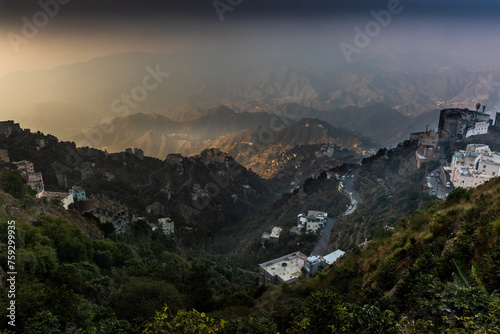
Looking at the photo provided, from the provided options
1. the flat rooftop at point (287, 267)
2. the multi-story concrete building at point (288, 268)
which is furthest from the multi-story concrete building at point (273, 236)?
the multi-story concrete building at point (288, 268)

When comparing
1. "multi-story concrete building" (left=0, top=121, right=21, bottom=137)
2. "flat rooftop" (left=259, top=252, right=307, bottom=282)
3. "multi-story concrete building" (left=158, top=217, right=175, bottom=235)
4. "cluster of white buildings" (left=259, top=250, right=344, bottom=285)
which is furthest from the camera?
"multi-story concrete building" (left=0, top=121, right=21, bottom=137)

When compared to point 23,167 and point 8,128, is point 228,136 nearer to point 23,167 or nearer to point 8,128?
point 8,128

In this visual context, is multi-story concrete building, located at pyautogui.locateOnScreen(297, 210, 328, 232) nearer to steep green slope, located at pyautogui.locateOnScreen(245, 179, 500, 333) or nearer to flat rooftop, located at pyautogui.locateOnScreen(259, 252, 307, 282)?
flat rooftop, located at pyautogui.locateOnScreen(259, 252, 307, 282)

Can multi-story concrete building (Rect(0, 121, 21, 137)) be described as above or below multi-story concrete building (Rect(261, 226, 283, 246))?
above

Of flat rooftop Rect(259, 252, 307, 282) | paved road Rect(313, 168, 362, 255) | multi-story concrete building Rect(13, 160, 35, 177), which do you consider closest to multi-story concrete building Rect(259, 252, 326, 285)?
flat rooftop Rect(259, 252, 307, 282)

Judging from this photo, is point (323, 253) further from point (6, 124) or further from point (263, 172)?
point (263, 172)

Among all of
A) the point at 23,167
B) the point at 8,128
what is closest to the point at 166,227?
the point at 23,167

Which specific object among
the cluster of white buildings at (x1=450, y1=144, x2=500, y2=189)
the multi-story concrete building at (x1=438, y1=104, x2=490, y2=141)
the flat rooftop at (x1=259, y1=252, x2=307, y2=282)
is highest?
the multi-story concrete building at (x1=438, y1=104, x2=490, y2=141)

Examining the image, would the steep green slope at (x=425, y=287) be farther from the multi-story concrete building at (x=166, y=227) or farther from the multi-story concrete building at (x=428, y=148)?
the multi-story concrete building at (x=428, y=148)
